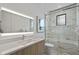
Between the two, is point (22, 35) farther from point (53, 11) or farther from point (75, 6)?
point (75, 6)

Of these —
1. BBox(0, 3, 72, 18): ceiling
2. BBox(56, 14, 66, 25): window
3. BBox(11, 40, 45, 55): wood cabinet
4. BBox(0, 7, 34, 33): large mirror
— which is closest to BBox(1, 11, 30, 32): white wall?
BBox(0, 7, 34, 33): large mirror

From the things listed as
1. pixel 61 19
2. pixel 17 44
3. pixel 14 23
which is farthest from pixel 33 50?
pixel 61 19

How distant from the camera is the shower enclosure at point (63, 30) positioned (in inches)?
73.6

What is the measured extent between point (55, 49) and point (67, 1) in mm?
880

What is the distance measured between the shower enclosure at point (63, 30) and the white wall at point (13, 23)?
39 cm

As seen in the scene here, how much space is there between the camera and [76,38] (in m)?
1.87

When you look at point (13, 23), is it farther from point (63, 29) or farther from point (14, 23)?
point (63, 29)

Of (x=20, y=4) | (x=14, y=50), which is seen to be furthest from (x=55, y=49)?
(x=20, y=4)

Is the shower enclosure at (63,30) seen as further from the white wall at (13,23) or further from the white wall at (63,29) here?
the white wall at (13,23)

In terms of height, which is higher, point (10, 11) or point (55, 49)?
point (10, 11)

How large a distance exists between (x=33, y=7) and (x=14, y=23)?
0.44 m

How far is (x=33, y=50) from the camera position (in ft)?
6.17

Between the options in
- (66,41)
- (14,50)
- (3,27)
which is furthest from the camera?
(66,41)

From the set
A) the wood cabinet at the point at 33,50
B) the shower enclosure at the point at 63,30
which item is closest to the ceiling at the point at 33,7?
the shower enclosure at the point at 63,30
